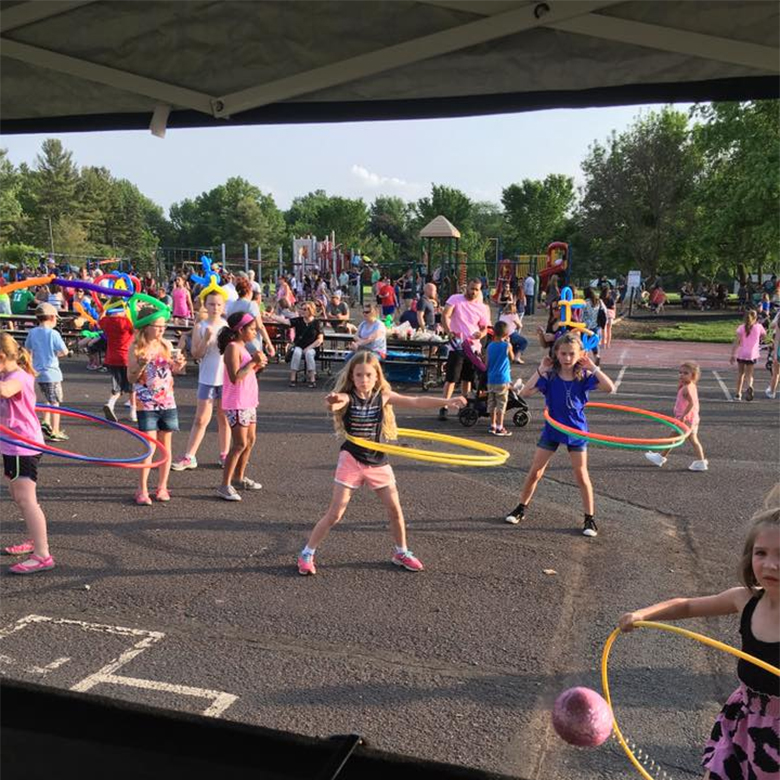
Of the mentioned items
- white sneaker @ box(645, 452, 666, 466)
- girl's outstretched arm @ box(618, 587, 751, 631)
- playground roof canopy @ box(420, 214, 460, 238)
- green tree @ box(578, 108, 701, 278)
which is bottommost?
white sneaker @ box(645, 452, 666, 466)

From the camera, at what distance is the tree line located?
31.2 meters

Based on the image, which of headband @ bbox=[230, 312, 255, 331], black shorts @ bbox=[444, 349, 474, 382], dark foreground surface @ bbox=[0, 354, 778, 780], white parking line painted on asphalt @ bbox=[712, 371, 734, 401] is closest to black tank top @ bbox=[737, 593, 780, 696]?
dark foreground surface @ bbox=[0, 354, 778, 780]

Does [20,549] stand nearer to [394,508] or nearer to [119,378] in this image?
[394,508]

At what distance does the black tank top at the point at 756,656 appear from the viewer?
8.00 ft

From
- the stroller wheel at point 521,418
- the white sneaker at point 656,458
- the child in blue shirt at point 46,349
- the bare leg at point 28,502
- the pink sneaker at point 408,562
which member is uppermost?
the child in blue shirt at point 46,349

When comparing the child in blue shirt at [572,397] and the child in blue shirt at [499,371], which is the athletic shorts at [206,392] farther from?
the child in blue shirt at [499,371]

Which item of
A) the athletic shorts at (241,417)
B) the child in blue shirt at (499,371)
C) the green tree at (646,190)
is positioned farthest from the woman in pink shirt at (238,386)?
the green tree at (646,190)

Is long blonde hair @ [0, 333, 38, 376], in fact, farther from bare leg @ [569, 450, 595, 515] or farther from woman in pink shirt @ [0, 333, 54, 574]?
bare leg @ [569, 450, 595, 515]

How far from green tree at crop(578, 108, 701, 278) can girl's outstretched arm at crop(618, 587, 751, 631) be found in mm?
45707

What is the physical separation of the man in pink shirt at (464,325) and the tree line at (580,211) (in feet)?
28.6

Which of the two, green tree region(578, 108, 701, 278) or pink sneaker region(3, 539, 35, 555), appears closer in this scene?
pink sneaker region(3, 539, 35, 555)

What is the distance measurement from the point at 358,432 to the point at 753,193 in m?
28.0

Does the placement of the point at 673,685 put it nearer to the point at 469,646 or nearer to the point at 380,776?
the point at 469,646

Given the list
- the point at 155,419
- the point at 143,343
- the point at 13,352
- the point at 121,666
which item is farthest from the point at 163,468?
the point at 121,666
